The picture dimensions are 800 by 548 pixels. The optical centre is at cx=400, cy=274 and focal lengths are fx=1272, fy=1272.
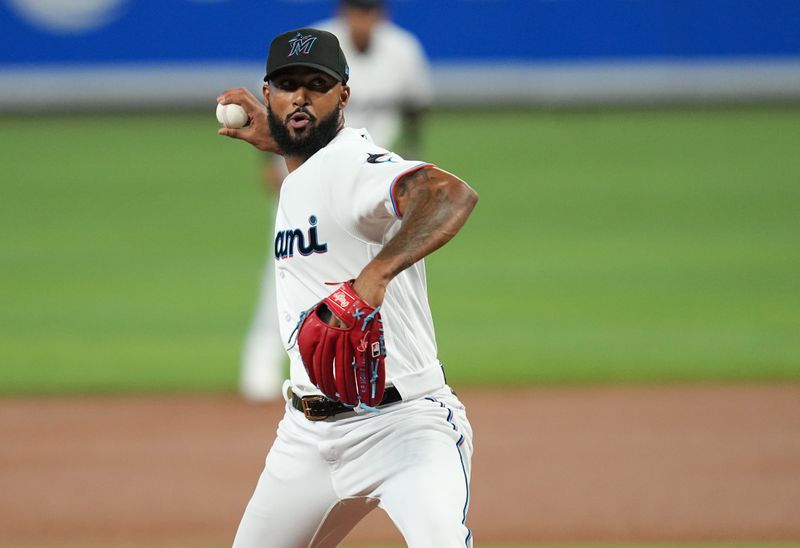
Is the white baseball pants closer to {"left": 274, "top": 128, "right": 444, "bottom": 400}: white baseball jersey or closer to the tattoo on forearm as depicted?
{"left": 274, "top": 128, "right": 444, "bottom": 400}: white baseball jersey

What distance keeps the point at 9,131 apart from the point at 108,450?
50.6 feet

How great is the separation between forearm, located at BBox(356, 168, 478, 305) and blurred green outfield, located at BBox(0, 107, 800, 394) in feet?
19.4

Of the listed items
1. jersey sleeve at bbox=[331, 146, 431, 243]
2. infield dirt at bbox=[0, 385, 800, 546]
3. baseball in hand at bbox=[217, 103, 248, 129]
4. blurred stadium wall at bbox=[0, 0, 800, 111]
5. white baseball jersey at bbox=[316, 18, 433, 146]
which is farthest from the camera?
blurred stadium wall at bbox=[0, 0, 800, 111]

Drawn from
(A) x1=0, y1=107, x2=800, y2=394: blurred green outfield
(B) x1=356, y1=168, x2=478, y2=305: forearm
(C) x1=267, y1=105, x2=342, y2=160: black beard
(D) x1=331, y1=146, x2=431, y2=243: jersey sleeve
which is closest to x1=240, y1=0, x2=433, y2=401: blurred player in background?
(A) x1=0, y1=107, x2=800, y2=394: blurred green outfield

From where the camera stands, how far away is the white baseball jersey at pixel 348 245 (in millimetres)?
3531

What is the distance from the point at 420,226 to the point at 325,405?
0.73 m

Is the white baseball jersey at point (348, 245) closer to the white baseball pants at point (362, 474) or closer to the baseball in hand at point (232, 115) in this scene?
the white baseball pants at point (362, 474)

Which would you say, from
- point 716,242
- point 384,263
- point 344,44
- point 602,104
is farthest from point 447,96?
point 384,263

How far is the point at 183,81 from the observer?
75.5 ft

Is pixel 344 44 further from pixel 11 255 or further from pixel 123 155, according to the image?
pixel 123 155

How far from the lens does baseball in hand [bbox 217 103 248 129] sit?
4375mm

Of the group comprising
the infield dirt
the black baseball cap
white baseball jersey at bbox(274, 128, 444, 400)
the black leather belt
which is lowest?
the infield dirt

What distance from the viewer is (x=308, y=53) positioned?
12.1 ft

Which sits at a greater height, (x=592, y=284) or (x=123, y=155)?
(x=123, y=155)
